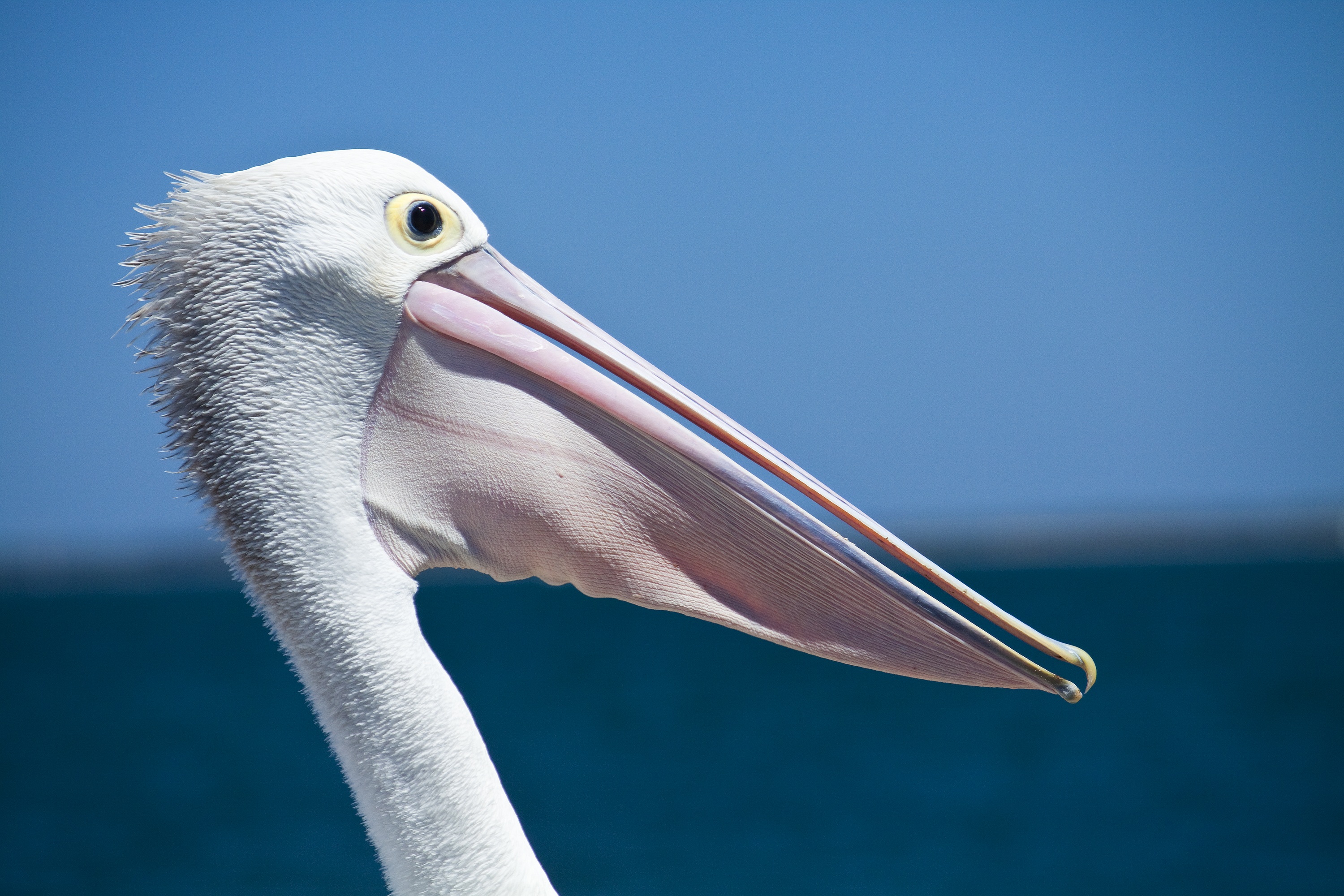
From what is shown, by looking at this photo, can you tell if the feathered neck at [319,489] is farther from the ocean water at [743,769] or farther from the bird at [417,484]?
the ocean water at [743,769]

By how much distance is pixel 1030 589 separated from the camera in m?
52.2

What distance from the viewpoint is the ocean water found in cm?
1592

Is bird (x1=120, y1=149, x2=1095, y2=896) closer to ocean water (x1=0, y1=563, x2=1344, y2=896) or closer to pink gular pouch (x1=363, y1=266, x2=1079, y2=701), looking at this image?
pink gular pouch (x1=363, y1=266, x2=1079, y2=701)

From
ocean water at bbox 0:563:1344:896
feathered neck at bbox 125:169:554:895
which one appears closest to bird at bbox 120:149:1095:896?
feathered neck at bbox 125:169:554:895

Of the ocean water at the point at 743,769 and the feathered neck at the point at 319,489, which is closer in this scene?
the feathered neck at the point at 319,489

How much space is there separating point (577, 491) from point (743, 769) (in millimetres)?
21075

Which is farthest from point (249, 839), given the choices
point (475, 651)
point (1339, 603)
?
point (1339, 603)

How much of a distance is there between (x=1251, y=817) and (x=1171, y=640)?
21.5m

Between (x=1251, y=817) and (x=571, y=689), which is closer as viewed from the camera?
(x=1251, y=817)

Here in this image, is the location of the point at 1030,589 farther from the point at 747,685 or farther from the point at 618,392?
the point at 618,392

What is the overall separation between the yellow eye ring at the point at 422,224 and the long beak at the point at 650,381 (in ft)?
0.15

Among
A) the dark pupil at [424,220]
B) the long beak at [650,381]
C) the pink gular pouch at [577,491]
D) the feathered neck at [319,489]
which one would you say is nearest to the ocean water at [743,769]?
the feathered neck at [319,489]

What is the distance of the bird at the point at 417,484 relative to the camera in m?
1.87

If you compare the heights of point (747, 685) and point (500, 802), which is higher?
point (747, 685)
